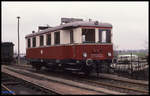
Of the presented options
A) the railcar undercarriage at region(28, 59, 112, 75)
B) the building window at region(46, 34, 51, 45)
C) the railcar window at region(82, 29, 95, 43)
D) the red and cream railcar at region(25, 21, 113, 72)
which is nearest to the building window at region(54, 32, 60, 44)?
the red and cream railcar at region(25, 21, 113, 72)

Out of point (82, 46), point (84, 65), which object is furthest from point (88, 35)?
point (84, 65)

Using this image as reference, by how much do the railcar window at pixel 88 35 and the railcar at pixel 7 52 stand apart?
71.8 feet

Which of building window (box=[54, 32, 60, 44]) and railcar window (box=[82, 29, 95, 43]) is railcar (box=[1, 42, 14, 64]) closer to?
building window (box=[54, 32, 60, 44])

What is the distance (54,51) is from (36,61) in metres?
4.32

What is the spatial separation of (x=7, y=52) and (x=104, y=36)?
22.6 metres

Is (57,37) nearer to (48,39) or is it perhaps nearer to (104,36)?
(48,39)

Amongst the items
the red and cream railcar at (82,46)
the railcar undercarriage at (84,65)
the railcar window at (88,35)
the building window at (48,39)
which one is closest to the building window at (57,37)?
the red and cream railcar at (82,46)

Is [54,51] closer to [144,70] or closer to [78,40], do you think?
[78,40]

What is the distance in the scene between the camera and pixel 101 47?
606 inches

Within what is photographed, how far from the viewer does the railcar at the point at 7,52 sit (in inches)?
1377

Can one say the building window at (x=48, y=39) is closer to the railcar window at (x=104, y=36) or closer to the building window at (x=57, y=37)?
the building window at (x=57, y=37)

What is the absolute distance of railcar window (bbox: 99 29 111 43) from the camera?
15.6 meters

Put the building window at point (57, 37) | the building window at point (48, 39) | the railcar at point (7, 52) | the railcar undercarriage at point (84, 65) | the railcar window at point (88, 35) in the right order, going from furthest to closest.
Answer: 1. the railcar at point (7, 52)
2. the building window at point (48, 39)
3. the building window at point (57, 37)
4. the railcar window at point (88, 35)
5. the railcar undercarriage at point (84, 65)

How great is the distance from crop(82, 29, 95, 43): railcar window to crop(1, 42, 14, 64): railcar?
2187 cm
